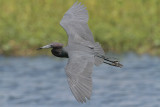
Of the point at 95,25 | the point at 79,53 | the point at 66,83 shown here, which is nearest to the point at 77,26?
the point at 79,53

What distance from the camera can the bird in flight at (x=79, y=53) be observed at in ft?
14.6

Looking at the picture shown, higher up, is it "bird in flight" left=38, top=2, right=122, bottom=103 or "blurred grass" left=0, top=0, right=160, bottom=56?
"blurred grass" left=0, top=0, right=160, bottom=56

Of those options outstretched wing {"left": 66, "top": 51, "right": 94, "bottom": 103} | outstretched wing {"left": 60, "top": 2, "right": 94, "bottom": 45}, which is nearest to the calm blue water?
outstretched wing {"left": 60, "top": 2, "right": 94, "bottom": 45}

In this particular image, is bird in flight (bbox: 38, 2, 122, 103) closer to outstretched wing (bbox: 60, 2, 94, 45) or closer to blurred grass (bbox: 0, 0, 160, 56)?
outstretched wing (bbox: 60, 2, 94, 45)

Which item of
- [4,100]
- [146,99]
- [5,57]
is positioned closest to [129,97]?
[146,99]

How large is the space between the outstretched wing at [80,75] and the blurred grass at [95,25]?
495 centimetres

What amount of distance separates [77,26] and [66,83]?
11.5 ft

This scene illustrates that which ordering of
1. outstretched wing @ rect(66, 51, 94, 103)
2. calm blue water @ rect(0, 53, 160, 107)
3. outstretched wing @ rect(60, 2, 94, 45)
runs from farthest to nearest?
calm blue water @ rect(0, 53, 160, 107) → outstretched wing @ rect(60, 2, 94, 45) → outstretched wing @ rect(66, 51, 94, 103)

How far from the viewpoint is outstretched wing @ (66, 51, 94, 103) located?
4.35m

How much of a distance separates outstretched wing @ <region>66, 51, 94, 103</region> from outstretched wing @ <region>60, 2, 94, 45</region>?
33 cm

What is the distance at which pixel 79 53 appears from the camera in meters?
4.99

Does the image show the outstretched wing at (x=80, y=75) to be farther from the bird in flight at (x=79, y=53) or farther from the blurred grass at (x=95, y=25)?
the blurred grass at (x=95, y=25)

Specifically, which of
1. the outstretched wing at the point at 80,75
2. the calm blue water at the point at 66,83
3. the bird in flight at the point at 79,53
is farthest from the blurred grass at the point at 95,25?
the outstretched wing at the point at 80,75

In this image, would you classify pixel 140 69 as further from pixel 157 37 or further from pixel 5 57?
pixel 5 57
